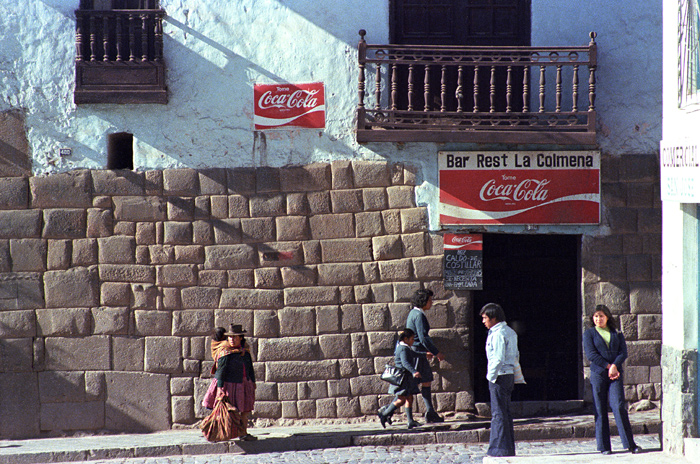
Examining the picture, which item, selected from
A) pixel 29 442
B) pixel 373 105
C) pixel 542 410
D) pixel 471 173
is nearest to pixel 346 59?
pixel 373 105

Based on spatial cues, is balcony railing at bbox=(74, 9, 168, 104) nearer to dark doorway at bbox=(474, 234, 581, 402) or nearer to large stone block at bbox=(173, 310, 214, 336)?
large stone block at bbox=(173, 310, 214, 336)

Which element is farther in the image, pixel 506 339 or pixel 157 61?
pixel 157 61

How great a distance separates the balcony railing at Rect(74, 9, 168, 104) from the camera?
31.3 ft

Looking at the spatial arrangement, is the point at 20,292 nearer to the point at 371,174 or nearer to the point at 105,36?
the point at 105,36

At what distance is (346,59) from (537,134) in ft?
8.10

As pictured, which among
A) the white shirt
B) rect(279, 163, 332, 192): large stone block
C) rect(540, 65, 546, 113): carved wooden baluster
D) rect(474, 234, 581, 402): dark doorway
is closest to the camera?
the white shirt

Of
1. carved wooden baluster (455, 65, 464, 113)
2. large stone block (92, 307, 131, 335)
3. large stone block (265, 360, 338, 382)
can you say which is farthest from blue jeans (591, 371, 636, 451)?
large stone block (92, 307, 131, 335)

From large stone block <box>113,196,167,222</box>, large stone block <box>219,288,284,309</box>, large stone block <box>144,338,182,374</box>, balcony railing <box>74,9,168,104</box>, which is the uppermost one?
balcony railing <box>74,9,168,104</box>

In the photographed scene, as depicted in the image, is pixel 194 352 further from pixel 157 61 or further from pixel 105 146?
pixel 157 61

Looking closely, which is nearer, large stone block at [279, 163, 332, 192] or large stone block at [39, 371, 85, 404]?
large stone block at [39, 371, 85, 404]

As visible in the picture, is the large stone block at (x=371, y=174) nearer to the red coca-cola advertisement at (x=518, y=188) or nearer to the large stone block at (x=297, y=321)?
the red coca-cola advertisement at (x=518, y=188)

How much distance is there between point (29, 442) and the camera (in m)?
9.27

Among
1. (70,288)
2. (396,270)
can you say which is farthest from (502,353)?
(70,288)

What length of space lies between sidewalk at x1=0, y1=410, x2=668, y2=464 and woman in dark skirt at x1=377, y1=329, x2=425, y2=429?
0.18m
